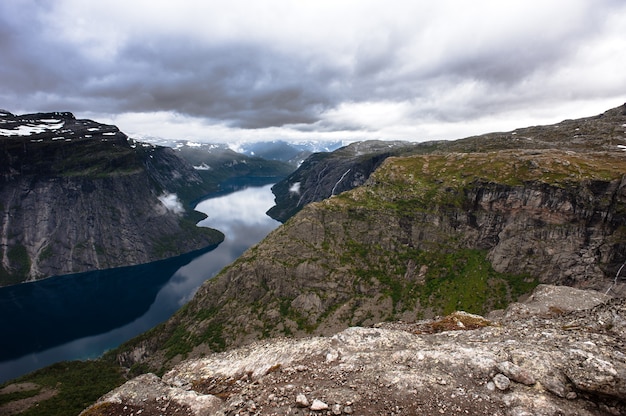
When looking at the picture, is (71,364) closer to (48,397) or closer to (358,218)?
(48,397)

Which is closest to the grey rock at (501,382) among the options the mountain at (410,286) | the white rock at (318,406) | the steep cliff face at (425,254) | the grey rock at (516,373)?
the grey rock at (516,373)

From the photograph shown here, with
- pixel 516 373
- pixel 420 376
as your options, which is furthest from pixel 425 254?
pixel 420 376

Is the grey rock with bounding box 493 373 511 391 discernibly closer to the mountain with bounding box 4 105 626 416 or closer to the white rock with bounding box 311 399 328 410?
the mountain with bounding box 4 105 626 416

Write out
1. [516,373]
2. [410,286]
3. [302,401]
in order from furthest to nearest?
[410,286]
[516,373]
[302,401]

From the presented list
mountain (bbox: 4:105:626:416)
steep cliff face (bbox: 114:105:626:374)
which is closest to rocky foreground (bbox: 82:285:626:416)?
mountain (bbox: 4:105:626:416)

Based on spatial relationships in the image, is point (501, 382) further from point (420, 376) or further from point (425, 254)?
point (425, 254)

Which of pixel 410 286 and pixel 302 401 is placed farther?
pixel 410 286
